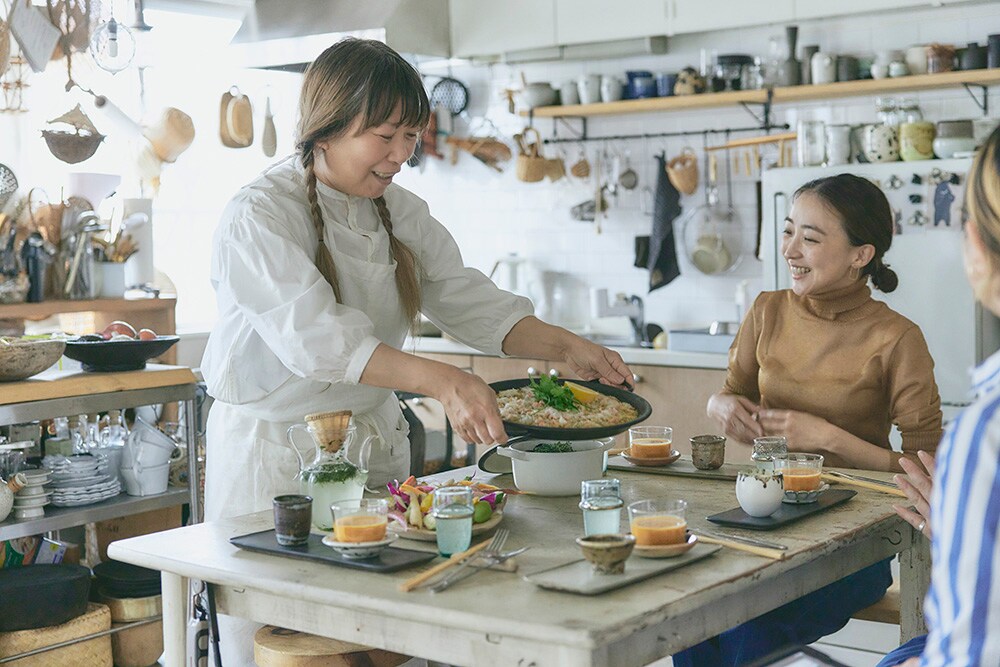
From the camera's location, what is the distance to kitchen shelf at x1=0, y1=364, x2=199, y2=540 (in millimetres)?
3643

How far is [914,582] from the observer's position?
2512mm

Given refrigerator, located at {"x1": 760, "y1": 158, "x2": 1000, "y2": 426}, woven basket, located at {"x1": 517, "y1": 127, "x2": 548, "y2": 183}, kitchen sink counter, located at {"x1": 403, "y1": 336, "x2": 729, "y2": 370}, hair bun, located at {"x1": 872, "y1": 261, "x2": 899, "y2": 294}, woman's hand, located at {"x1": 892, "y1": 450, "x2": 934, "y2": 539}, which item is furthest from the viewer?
woven basket, located at {"x1": 517, "y1": 127, "x2": 548, "y2": 183}

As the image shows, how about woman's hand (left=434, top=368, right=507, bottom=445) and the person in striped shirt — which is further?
woman's hand (left=434, top=368, right=507, bottom=445)

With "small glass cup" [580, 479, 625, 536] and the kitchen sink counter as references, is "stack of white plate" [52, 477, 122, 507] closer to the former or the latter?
the kitchen sink counter

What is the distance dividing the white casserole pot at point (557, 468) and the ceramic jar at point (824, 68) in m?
3.07

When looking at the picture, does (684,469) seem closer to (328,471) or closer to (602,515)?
(602,515)

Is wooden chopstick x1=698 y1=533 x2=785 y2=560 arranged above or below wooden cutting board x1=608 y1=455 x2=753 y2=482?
below

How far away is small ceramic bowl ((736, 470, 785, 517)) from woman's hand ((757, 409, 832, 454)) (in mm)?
645

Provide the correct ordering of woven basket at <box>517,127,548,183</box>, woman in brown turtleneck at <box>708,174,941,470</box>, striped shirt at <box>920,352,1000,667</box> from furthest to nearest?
1. woven basket at <box>517,127,548,183</box>
2. woman in brown turtleneck at <box>708,174,941,470</box>
3. striped shirt at <box>920,352,1000,667</box>

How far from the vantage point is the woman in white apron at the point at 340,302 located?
7.84 ft

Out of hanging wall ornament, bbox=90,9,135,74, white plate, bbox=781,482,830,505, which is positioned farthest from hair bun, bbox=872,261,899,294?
hanging wall ornament, bbox=90,9,135,74

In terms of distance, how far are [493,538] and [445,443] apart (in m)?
2.97

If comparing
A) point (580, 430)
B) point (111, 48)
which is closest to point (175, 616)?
point (580, 430)

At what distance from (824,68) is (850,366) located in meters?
2.47
